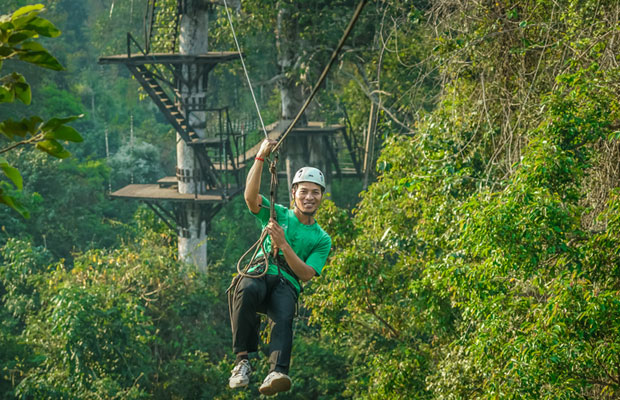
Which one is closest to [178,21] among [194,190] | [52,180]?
[194,190]

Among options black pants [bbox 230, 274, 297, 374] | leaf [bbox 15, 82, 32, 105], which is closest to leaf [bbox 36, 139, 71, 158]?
leaf [bbox 15, 82, 32, 105]

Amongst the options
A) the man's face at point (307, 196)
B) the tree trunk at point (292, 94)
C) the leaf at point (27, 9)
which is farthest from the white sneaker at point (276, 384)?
the tree trunk at point (292, 94)

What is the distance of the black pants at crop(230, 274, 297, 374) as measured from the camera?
5.06 meters

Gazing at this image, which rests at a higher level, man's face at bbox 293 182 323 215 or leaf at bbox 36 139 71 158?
leaf at bbox 36 139 71 158

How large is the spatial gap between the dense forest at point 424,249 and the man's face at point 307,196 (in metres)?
1.77

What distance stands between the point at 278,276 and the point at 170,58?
11.0 metres

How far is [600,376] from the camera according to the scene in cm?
654

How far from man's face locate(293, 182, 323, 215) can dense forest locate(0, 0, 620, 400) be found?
1774 mm

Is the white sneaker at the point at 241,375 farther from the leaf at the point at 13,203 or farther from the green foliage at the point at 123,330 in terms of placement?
the green foliage at the point at 123,330

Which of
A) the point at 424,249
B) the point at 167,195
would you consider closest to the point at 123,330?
the point at 167,195

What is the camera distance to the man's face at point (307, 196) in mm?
5246

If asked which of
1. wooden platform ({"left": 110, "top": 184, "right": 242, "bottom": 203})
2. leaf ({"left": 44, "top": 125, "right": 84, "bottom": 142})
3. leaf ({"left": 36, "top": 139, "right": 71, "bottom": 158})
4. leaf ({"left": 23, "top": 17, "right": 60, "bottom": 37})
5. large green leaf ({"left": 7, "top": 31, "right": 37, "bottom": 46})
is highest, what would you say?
leaf ({"left": 23, "top": 17, "right": 60, "bottom": 37})

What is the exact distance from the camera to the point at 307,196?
5246 mm

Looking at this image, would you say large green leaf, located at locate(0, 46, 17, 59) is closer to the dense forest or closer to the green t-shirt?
the dense forest
